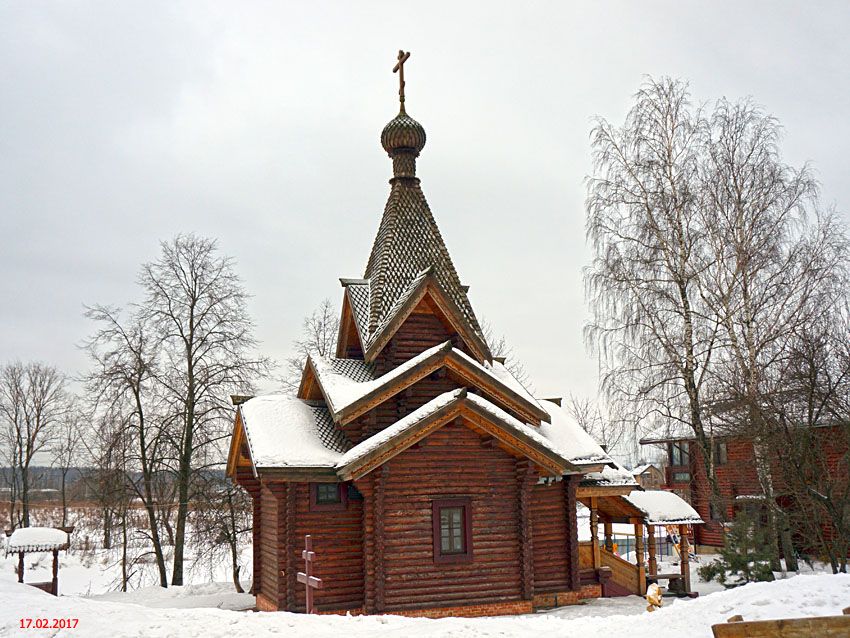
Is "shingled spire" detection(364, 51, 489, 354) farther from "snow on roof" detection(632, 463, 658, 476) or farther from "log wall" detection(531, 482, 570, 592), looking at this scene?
"snow on roof" detection(632, 463, 658, 476)

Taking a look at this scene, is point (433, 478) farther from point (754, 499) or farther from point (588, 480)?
point (754, 499)

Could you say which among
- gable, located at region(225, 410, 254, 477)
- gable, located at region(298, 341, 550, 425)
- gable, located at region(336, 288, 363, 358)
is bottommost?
gable, located at region(225, 410, 254, 477)

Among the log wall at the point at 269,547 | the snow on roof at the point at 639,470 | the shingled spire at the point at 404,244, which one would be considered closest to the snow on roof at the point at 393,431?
the log wall at the point at 269,547

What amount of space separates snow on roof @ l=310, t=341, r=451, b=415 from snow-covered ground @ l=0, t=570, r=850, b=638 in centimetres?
466

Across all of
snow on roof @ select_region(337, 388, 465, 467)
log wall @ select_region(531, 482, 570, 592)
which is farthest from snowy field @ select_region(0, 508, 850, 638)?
log wall @ select_region(531, 482, 570, 592)

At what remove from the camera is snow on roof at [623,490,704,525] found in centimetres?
1700

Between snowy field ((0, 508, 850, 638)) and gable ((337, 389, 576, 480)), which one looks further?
gable ((337, 389, 576, 480))

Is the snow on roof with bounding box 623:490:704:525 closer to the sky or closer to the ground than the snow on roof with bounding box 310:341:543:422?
closer to the ground

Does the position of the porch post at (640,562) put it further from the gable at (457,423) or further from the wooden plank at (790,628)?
the wooden plank at (790,628)

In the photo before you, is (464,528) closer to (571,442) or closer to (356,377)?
(571,442)

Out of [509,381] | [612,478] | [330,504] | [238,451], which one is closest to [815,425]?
[612,478]

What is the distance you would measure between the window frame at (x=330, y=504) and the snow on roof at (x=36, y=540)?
7.32 meters

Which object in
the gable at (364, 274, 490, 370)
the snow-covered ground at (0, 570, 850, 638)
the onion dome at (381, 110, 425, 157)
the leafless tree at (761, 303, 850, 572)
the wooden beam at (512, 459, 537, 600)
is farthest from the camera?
the onion dome at (381, 110, 425, 157)

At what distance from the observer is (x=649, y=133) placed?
2086 centimetres
